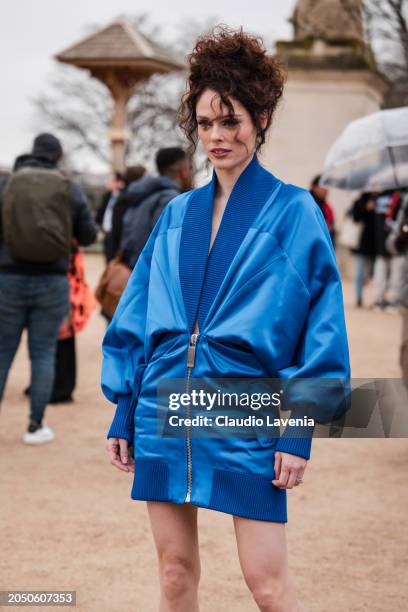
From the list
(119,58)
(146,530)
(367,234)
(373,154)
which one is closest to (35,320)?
(146,530)

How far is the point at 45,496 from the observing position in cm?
578

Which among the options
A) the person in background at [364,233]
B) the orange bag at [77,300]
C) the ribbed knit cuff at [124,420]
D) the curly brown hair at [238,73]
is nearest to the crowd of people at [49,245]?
the orange bag at [77,300]

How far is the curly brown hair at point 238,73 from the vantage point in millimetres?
2986

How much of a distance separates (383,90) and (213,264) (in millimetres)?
20067

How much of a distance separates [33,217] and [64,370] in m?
2.02

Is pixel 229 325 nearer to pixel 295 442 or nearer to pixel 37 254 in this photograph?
pixel 295 442

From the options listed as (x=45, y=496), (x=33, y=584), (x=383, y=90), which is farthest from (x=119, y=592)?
(x=383, y=90)

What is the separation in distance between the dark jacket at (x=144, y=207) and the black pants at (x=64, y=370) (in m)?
1.36

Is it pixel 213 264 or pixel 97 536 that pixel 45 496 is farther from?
pixel 213 264

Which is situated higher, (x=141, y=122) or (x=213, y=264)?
(x=213, y=264)

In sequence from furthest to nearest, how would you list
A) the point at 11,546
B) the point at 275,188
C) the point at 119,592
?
1. the point at 11,546
2. the point at 119,592
3. the point at 275,188

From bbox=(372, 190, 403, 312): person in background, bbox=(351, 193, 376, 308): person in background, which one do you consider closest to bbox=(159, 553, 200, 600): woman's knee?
bbox=(372, 190, 403, 312): person in background

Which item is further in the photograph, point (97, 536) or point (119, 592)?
point (97, 536)

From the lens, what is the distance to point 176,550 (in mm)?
2967
